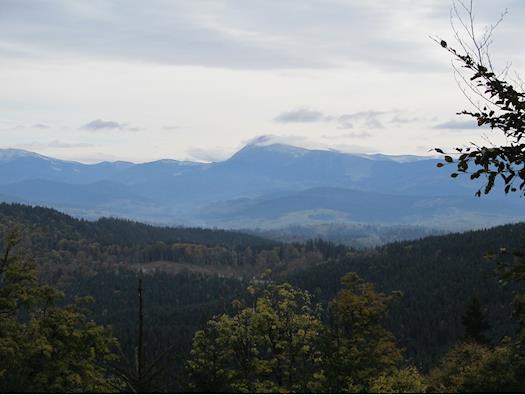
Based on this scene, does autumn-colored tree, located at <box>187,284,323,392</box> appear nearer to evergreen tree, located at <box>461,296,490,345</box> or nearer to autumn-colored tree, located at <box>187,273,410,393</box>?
autumn-colored tree, located at <box>187,273,410,393</box>

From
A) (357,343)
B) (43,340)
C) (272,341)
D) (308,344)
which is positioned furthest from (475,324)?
(43,340)

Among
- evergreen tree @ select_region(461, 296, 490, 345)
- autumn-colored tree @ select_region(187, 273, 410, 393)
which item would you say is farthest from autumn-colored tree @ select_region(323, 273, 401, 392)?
evergreen tree @ select_region(461, 296, 490, 345)

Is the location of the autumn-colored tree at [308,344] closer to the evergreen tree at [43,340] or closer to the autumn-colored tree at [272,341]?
the autumn-colored tree at [272,341]

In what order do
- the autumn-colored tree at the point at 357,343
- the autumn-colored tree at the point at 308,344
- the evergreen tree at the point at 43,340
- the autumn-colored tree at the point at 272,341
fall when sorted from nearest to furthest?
1. the evergreen tree at the point at 43,340
2. the autumn-colored tree at the point at 272,341
3. the autumn-colored tree at the point at 308,344
4. the autumn-colored tree at the point at 357,343

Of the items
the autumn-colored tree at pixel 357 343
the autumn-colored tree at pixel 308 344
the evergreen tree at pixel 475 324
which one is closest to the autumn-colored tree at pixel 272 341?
the autumn-colored tree at pixel 308 344

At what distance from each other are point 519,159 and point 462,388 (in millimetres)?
36892

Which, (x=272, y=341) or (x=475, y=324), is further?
(x=475, y=324)

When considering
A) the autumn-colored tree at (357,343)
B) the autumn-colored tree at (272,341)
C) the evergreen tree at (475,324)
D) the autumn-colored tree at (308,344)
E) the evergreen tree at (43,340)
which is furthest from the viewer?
the evergreen tree at (475,324)

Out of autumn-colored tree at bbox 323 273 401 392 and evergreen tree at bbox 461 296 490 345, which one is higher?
autumn-colored tree at bbox 323 273 401 392

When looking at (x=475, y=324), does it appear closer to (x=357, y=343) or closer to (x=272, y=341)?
(x=357, y=343)

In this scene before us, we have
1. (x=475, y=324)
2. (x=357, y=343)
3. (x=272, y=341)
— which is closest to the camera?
(x=272, y=341)

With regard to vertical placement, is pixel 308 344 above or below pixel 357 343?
below

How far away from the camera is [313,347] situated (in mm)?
31359

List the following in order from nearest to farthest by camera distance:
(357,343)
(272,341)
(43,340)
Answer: (43,340) < (272,341) < (357,343)
